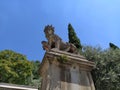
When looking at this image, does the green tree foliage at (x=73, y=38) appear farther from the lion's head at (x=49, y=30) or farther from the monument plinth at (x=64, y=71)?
the monument plinth at (x=64, y=71)

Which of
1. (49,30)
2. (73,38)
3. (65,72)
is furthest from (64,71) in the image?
(73,38)

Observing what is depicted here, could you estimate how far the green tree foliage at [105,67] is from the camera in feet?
55.6

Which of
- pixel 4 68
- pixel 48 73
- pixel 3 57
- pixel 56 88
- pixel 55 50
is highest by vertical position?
pixel 3 57

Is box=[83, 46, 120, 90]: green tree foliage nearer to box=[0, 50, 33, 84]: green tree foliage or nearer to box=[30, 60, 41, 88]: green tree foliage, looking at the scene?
box=[30, 60, 41, 88]: green tree foliage

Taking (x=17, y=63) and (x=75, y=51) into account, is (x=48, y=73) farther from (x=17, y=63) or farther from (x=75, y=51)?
(x=17, y=63)

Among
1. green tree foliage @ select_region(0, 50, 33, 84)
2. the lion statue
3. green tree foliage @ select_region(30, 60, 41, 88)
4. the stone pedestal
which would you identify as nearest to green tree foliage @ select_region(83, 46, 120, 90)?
green tree foliage @ select_region(30, 60, 41, 88)

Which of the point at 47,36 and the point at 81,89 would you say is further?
the point at 47,36

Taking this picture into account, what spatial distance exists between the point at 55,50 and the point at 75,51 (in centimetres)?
92

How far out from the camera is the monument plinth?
6.62 m

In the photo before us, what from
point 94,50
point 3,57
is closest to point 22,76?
point 3,57

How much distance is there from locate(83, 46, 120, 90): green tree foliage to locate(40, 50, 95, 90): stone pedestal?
399 inches

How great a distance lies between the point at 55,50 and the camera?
7398mm

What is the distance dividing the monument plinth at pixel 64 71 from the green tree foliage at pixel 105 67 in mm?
9993

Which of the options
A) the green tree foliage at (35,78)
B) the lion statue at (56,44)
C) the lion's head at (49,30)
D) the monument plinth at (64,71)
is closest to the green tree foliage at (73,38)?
the green tree foliage at (35,78)
